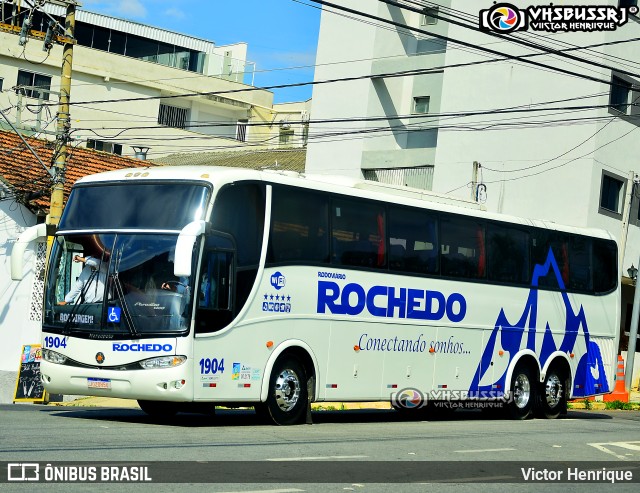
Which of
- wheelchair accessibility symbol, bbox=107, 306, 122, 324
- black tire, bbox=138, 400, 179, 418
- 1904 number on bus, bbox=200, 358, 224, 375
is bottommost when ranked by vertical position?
black tire, bbox=138, 400, 179, 418

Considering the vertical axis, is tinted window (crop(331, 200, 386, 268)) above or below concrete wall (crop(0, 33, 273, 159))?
below

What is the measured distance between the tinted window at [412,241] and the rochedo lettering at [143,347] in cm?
464

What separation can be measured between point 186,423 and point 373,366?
10.7 ft

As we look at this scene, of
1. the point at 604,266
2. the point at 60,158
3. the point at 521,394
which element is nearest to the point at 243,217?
the point at 521,394

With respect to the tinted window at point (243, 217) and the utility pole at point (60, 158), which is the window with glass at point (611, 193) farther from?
the tinted window at point (243, 217)

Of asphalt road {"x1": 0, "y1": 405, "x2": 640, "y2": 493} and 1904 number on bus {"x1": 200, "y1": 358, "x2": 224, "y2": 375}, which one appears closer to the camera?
asphalt road {"x1": 0, "y1": 405, "x2": 640, "y2": 493}

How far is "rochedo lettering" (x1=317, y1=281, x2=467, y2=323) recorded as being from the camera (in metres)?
16.6

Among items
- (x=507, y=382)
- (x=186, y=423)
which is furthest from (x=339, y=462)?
(x=507, y=382)

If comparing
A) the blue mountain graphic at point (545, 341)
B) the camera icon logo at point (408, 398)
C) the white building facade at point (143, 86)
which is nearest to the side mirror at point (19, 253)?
the camera icon logo at point (408, 398)

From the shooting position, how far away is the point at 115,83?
5891cm

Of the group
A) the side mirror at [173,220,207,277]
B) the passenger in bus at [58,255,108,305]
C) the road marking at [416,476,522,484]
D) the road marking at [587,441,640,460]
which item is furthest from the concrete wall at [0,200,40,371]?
the road marking at [416,476,522,484]

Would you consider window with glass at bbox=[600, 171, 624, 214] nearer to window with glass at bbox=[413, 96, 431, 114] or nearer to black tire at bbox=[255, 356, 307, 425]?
window with glass at bbox=[413, 96, 431, 114]

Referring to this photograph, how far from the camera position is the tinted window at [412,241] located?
58.2ft

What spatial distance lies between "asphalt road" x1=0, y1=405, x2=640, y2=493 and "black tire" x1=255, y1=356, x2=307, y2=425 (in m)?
0.28
